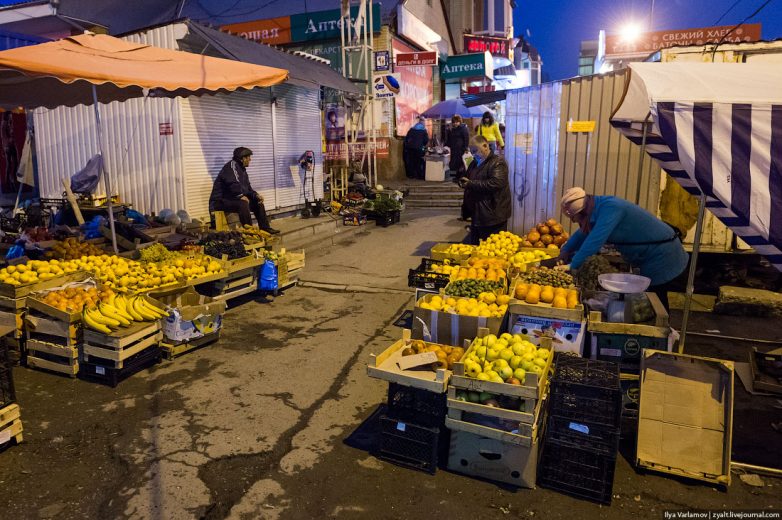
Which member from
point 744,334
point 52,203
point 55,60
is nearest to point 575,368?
point 744,334

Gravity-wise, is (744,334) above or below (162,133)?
below

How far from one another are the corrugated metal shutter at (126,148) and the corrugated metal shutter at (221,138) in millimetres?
315

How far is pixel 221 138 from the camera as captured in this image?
42.4 feet

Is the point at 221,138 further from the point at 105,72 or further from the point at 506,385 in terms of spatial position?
the point at 506,385

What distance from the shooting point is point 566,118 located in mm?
10250

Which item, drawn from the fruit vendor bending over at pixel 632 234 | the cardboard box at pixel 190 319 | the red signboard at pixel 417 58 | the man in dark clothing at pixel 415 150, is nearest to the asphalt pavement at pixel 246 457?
the cardboard box at pixel 190 319

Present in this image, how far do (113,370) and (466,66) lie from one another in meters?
25.9

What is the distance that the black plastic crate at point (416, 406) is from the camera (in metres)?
4.41

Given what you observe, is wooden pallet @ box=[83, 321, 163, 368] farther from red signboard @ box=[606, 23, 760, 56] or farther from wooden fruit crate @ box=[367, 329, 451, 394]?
red signboard @ box=[606, 23, 760, 56]

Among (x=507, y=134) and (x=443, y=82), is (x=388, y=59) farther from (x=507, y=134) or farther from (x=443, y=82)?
(x=443, y=82)

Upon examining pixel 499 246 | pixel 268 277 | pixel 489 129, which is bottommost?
pixel 268 277

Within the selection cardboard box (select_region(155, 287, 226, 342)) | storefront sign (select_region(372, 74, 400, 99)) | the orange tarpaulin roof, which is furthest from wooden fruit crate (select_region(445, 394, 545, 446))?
storefront sign (select_region(372, 74, 400, 99))

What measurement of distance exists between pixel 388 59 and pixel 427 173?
5509mm

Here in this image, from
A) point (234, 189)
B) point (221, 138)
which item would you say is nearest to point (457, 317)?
point (234, 189)
